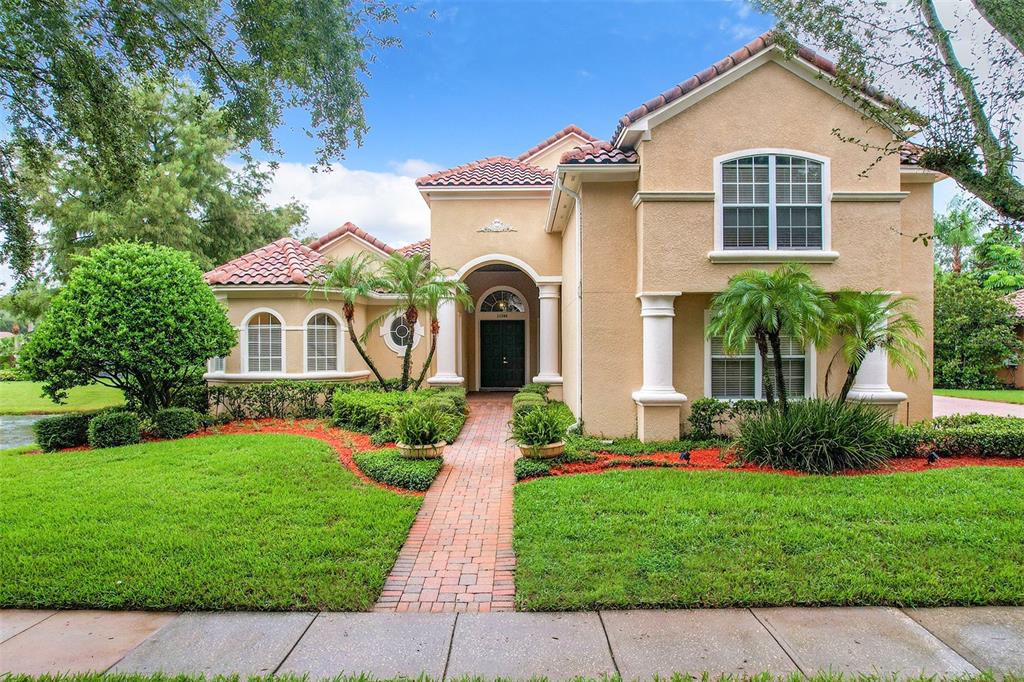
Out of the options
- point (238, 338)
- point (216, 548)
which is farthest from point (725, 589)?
point (238, 338)

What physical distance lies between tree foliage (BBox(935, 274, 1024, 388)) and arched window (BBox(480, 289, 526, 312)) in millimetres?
19659

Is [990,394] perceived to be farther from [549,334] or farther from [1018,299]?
[549,334]

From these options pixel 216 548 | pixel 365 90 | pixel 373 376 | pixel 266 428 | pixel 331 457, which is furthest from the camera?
pixel 373 376

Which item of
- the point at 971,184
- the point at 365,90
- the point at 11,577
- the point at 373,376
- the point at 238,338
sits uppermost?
the point at 365,90

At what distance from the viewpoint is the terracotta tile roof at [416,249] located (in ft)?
58.4

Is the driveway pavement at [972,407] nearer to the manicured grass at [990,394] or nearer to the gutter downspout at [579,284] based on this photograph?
the manicured grass at [990,394]

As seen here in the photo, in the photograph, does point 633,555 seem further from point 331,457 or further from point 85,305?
point 85,305

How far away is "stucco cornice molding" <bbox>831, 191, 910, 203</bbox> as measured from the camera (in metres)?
10.2

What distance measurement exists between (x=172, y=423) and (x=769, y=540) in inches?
491

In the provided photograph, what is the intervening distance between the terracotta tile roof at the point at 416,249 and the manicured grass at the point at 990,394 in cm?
2118

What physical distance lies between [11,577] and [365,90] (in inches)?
260

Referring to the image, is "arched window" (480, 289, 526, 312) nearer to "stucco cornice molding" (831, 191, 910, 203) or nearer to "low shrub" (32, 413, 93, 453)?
"stucco cornice molding" (831, 191, 910, 203)

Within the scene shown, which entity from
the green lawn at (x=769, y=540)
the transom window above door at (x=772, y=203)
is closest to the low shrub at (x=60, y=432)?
the green lawn at (x=769, y=540)

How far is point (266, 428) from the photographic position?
1362cm
